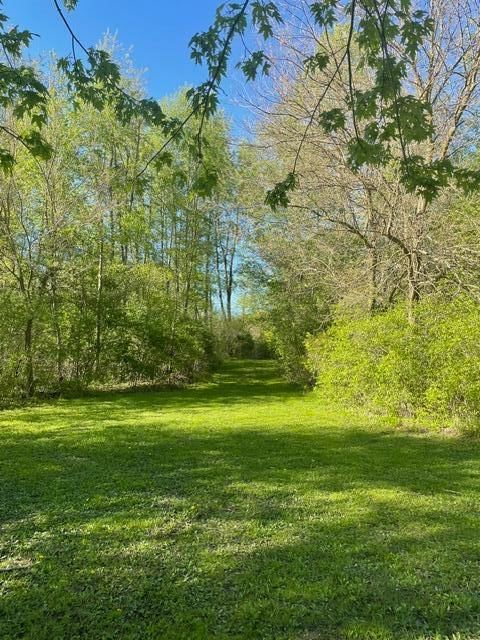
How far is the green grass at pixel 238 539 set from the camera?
2229 mm

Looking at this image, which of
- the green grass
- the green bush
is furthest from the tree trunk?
the green bush

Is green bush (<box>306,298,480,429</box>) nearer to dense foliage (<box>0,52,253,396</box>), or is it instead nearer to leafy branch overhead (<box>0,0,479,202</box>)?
dense foliage (<box>0,52,253,396</box>)

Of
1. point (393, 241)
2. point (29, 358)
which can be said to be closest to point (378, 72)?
point (393, 241)

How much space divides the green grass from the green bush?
725 millimetres

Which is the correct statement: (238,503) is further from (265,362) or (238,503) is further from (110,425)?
(265,362)

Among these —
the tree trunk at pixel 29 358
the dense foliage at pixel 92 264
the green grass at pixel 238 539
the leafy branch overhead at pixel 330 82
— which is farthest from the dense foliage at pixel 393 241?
the tree trunk at pixel 29 358

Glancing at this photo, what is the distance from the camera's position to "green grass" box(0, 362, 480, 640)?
2229 mm

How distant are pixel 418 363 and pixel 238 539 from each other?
17.0ft

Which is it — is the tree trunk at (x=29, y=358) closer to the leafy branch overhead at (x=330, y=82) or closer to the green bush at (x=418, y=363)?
the green bush at (x=418, y=363)

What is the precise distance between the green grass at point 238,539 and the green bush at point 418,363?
725 millimetres

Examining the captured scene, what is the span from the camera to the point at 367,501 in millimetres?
3959

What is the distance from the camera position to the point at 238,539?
3.14 metres

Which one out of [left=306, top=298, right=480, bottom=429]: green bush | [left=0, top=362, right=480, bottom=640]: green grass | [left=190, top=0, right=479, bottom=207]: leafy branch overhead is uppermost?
[left=190, top=0, right=479, bottom=207]: leafy branch overhead

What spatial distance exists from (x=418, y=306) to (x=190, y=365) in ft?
31.4
